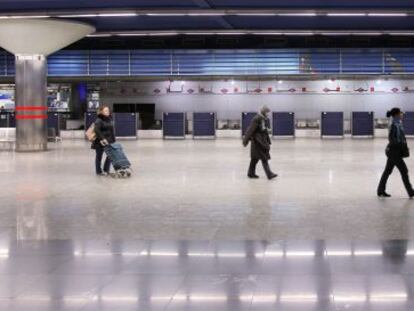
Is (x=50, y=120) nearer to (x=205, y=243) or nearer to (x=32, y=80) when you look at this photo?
(x=32, y=80)

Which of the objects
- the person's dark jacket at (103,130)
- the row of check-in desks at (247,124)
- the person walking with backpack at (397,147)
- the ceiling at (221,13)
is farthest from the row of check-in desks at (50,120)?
the person walking with backpack at (397,147)

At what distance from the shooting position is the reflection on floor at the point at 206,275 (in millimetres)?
5234

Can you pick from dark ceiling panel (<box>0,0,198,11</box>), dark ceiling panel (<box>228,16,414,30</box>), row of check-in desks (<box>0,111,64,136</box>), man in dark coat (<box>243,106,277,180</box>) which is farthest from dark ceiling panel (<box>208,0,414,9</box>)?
row of check-in desks (<box>0,111,64,136</box>)

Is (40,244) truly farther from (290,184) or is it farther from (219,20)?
(219,20)

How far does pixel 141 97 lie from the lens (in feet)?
102

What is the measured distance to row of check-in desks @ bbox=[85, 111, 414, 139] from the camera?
2947 centimetres

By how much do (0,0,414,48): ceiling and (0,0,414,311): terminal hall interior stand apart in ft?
0.27

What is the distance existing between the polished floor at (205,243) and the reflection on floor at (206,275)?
0.02 metres

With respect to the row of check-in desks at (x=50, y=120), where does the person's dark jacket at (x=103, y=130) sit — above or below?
below

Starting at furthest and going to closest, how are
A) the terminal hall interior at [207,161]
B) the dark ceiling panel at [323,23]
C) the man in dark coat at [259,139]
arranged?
the dark ceiling panel at [323,23] < the man in dark coat at [259,139] < the terminal hall interior at [207,161]

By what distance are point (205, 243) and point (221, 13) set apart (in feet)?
37.1

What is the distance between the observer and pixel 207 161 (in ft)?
59.8

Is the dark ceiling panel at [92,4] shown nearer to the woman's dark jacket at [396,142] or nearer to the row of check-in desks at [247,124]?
the woman's dark jacket at [396,142]

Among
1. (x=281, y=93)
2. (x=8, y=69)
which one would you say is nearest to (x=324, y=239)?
(x=281, y=93)
